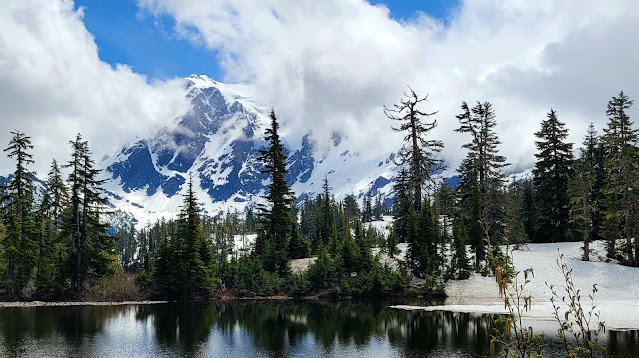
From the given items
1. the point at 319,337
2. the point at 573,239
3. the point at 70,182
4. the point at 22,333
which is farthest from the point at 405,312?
the point at 70,182

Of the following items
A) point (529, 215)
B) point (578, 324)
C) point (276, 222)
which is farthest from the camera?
point (529, 215)

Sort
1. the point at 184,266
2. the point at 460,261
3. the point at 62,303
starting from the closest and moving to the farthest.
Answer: the point at 460,261 < the point at 62,303 < the point at 184,266

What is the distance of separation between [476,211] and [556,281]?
9.85m

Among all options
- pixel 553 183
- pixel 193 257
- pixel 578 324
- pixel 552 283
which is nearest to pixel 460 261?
pixel 552 283

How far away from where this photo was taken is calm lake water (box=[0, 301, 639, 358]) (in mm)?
25656

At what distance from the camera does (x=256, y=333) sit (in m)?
31.8

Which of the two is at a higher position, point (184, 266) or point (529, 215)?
point (529, 215)

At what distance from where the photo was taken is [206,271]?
56.6 m

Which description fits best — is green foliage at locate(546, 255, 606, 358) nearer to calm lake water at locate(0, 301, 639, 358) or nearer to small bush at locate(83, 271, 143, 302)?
calm lake water at locate(0, 301, 639, 358)

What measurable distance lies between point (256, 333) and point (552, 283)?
88.7ft

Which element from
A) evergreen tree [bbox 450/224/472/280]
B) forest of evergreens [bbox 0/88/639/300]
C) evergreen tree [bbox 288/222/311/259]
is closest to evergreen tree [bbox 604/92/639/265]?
forest of evergreens [bbox 0/88/639/300]

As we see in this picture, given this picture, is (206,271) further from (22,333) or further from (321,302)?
(22,333)

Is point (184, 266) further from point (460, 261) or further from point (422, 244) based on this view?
point (460, 261)

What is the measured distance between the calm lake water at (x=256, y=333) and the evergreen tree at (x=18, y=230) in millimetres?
10897
